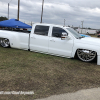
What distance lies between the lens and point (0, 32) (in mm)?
7473

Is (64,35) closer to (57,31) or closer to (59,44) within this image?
(59,44)

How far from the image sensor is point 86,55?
221 inches

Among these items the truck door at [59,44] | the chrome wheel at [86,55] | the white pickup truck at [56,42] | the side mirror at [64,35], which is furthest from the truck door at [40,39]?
the chrome wheel at [86,55]

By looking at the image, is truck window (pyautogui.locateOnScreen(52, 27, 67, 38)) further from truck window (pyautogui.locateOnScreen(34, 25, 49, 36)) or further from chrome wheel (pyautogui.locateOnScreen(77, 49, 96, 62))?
chrome wheel (pyautogui.locateOnScreen(77, 49, 96, 62))

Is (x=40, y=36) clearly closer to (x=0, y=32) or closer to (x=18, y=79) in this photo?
(x=0, y=32)

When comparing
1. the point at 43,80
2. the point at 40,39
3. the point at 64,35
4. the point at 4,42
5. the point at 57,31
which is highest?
the point at 57,31

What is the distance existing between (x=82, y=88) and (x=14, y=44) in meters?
5.04

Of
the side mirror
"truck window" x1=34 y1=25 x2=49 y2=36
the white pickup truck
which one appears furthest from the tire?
the side mirror

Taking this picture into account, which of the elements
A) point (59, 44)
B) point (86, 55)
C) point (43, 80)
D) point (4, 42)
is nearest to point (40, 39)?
point (59, 44)

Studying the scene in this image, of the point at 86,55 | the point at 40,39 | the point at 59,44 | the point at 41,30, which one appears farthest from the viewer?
the point at 41,30

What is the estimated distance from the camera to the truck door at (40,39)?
21.0 feet

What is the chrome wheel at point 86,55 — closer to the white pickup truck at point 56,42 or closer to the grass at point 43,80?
the white pickup truck at point 56,42

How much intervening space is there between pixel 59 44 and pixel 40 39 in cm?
105

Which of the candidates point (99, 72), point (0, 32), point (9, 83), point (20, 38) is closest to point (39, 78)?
point (9, 83)
